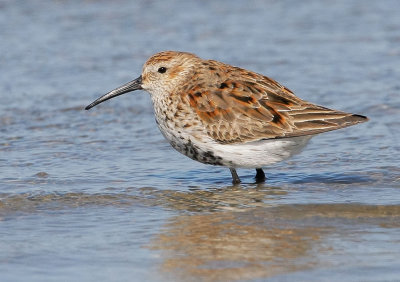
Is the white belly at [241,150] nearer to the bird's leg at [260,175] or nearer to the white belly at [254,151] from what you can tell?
A: the white belly at [254,151]

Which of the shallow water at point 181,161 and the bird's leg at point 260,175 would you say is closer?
the shallow water at point 181,161

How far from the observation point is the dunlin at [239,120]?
869cm

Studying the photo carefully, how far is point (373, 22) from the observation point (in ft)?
52.1

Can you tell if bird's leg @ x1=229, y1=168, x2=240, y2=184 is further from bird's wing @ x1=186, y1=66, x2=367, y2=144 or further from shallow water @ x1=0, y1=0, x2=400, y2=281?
bird's wing @ x1=186, y1=66, x2=367, y2=144

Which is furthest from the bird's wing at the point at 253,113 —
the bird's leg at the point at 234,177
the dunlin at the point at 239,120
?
the bird's leg at the point at 234,177

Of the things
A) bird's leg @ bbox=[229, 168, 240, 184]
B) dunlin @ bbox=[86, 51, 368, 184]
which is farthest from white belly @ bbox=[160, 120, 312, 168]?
bird's leg @ bbox=[229, 168, 240, 184]

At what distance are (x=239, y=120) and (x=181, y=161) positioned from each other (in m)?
1.49

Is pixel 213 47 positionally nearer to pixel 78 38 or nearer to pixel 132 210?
pixel 78 38

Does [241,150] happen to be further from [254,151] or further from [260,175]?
[260,175]

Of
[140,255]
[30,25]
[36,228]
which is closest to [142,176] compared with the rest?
[36,228]

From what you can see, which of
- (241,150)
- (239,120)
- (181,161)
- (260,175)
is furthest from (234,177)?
(181,161)

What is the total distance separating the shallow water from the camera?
259 inches

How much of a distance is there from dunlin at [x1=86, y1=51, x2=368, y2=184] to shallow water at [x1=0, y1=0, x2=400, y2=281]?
403mm

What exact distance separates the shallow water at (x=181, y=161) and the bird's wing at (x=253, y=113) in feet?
2.02
